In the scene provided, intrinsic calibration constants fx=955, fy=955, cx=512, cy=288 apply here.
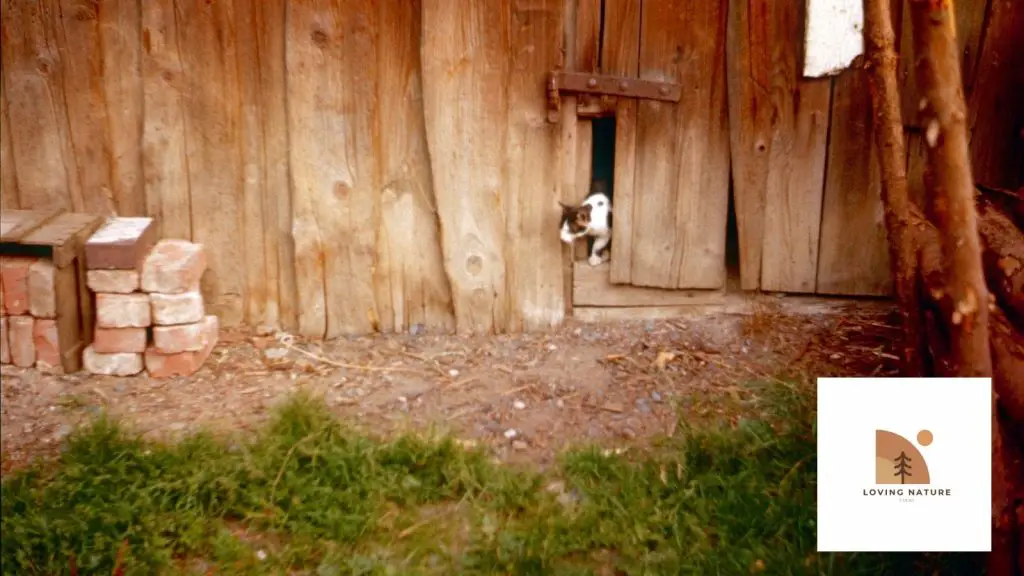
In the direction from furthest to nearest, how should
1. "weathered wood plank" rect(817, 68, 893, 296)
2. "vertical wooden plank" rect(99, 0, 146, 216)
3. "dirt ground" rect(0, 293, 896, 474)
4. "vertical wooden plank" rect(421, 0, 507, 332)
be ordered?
"weathered wood plank" rect(817, 68, 893, 296), "vertical wooden plank" rect(421, 0, 507, 332), "vertical wooden plank" rect(99, 0, 146, 216), "dirt ground" rect(0, 293, 896, 474)

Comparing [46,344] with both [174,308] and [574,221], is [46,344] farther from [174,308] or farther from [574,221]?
[574,221]

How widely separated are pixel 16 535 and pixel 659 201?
8.75 feet

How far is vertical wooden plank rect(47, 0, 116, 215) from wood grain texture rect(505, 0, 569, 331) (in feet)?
5.25

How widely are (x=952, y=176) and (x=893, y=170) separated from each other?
48cm

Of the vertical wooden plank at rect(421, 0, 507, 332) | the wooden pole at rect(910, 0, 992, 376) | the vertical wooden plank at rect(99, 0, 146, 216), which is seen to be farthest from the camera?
the vertical wooden plank at rect(421, 0, 507, 332)

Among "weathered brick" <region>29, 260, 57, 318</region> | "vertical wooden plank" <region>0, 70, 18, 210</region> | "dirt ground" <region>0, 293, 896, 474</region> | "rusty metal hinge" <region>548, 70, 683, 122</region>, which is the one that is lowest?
"dirt ground" <region>0, 293, 896, 474</region>

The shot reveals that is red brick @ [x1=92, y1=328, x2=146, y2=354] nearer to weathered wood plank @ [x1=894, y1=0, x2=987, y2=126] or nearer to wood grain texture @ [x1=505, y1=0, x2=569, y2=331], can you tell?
wood grain texture @ [x1=505, y1=0, x2=569, y2=331]

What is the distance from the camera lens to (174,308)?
11.7 feet

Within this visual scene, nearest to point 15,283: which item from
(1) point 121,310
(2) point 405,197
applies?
(1) point 121,310

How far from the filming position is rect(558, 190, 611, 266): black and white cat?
3975mm

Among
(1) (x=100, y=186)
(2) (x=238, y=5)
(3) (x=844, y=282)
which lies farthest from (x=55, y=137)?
(3) (x=844, y=282)

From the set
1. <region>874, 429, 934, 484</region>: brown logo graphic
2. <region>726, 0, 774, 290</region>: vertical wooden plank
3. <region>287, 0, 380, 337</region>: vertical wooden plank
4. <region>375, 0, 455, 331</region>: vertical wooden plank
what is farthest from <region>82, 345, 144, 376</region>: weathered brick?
<region>874, 429, 934, 484</region>: brown logo graphic

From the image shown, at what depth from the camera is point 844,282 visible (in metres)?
4.12

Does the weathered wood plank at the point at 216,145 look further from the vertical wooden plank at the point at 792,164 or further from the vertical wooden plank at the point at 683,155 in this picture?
the vertical wooden plank at the point at 792,164
